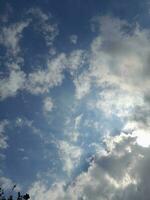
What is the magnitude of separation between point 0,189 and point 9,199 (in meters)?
3.88

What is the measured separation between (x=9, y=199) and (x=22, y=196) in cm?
400

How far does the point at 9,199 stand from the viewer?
78.9 m

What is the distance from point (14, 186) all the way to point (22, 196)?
6.15 metres

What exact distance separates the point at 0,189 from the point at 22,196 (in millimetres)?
5913

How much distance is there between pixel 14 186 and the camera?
7306cm

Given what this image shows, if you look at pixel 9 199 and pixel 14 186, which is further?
pixel 9 199

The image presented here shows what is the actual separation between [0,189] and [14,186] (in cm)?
668

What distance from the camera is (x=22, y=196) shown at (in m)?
77.7

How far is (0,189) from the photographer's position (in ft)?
254
